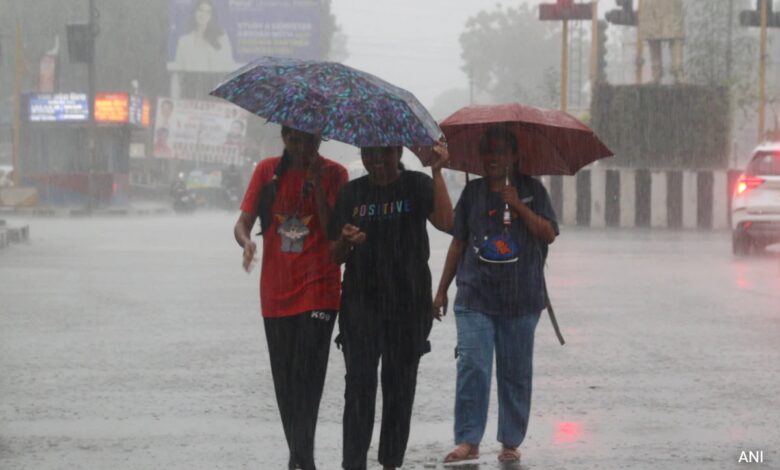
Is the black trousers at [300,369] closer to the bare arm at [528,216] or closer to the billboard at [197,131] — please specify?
the bare arm at [528,216]

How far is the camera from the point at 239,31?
64.4m

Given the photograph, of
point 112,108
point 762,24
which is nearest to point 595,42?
point 762,24

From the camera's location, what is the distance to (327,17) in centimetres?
8481

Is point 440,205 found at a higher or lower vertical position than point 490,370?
higher

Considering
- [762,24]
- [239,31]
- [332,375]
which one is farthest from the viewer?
[239,31]

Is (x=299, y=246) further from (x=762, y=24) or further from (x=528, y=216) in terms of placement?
(x=762, y=24)

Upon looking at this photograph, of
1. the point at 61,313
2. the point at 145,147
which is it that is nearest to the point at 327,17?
Result: the point at 145,147

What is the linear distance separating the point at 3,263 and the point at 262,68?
51.0ft

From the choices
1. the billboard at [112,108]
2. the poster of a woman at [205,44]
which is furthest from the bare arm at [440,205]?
the poster of a woman at [205,44]

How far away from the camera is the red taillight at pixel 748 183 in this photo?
2122 centimetres

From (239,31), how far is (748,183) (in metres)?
44.9

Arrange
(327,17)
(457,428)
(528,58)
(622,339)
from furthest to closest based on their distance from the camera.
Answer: (528,58)
(327,17)
(622,339)
(457,428)

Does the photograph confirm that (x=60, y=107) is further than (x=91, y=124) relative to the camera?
Yes

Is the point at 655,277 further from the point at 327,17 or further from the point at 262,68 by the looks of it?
the point at 327,17
